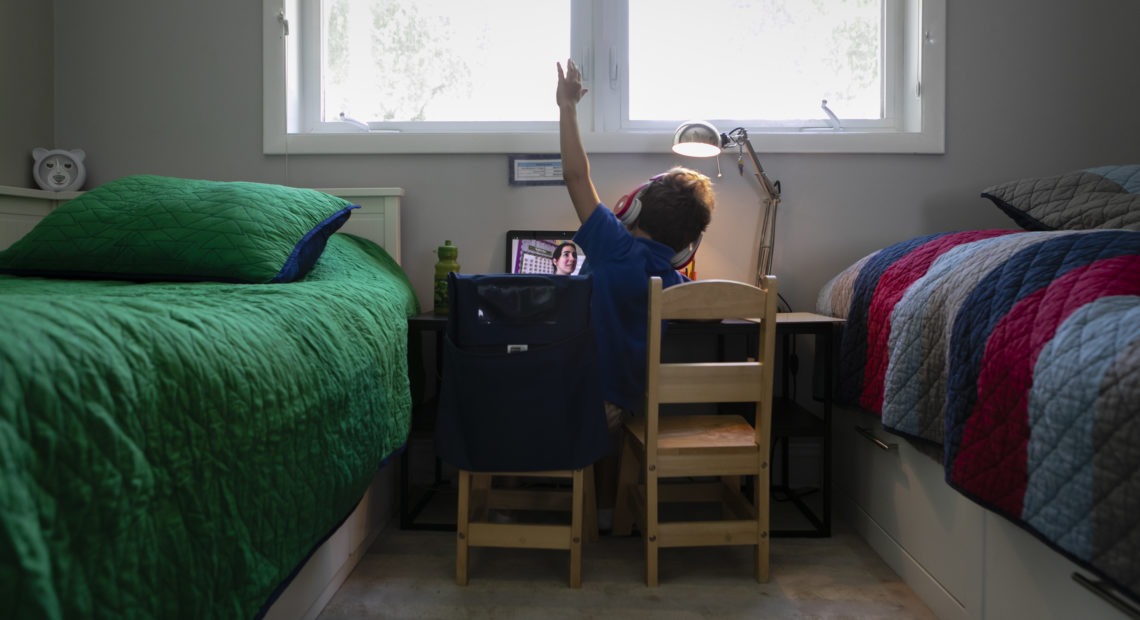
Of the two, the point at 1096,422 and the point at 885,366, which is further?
the point at 885,366

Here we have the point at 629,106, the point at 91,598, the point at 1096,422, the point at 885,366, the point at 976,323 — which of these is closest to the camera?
the point at 91,598

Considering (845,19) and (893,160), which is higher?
(845,19)

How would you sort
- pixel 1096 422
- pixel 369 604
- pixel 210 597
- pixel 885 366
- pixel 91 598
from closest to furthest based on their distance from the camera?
pixel 91 598 → pixel 210 597 → pixel 1096 422 → pixel 369 604 → pixel 885 366

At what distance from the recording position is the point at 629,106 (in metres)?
2.31

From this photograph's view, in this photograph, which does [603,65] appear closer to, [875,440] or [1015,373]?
[875,440]

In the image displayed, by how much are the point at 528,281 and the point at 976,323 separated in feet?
2.87

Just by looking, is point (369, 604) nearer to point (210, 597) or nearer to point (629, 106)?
point (210, 597)

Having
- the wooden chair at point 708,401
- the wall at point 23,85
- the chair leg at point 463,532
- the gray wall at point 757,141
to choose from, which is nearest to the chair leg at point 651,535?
the wooden chair at point 708,401

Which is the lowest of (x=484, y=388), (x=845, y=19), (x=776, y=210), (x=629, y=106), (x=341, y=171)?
(x=484, y=388)

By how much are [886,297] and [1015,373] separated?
0.63 meters

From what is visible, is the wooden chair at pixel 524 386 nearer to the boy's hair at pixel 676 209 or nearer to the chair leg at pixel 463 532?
the chair leg at pixel 463 532

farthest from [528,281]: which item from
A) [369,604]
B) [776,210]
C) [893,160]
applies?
[893,160]

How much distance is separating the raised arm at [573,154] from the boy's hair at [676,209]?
Answer: 154mm

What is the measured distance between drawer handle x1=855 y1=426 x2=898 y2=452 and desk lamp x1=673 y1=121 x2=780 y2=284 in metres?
0.58
